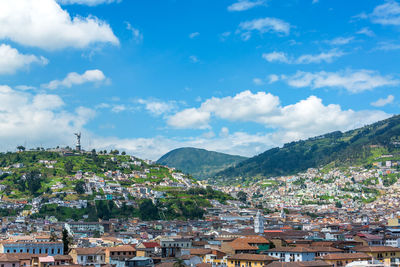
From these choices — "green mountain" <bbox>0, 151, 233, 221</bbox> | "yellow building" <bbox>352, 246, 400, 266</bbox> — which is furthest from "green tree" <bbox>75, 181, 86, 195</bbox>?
"yellow building" <bbox>352, 246, 400, 266</bbox>

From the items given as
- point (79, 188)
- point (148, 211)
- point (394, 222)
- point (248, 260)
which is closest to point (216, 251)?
point (248, 260)

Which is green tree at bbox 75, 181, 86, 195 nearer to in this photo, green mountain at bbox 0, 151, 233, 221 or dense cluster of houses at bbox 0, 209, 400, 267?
green mountain at bbox 0, 151, 233, 221

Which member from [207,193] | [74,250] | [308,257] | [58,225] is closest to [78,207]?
[58,225]

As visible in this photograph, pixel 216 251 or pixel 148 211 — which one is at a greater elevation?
pixel 148 211

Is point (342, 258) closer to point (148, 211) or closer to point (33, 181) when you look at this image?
point (148, 211)

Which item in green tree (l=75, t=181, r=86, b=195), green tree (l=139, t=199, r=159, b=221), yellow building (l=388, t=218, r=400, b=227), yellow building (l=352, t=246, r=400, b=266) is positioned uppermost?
green tree (l=75, t=181, r=86, b=195)

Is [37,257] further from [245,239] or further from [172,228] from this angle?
[172,228]
